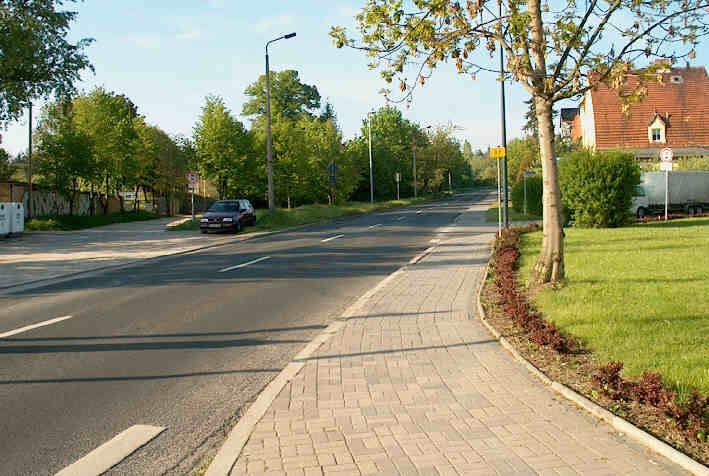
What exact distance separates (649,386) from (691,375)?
79 centimetres

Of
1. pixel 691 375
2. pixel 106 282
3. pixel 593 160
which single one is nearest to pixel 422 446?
pixel 691 375

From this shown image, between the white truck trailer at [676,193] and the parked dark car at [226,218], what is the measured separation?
64.7 ft

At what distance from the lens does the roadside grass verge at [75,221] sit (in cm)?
3083

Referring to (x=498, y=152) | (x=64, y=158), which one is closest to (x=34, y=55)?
(x=64, y=158)

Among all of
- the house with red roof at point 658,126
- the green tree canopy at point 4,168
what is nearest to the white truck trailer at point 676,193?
the house with red roof at point 658,126

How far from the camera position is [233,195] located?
148 ft

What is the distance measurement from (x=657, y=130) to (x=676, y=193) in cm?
2023

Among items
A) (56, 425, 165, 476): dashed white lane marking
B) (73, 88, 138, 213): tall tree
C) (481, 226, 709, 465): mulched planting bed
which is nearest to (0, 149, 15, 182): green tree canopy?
(73, 88, 138, 213): tall tree

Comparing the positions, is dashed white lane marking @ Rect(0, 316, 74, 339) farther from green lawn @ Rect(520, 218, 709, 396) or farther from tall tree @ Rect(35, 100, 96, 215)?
tall tree @ Rect(35, 100, 96, 215)

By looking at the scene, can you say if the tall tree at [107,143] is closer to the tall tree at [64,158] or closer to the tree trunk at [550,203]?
the tall tree at [64,158]

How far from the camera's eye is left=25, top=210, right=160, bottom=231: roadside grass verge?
3083cm

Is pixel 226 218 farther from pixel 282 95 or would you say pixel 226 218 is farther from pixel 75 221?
pixel 282 95

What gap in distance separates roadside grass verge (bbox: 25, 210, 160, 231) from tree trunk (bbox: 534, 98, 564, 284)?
2846cm

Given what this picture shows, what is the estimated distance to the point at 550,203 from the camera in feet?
30.8
